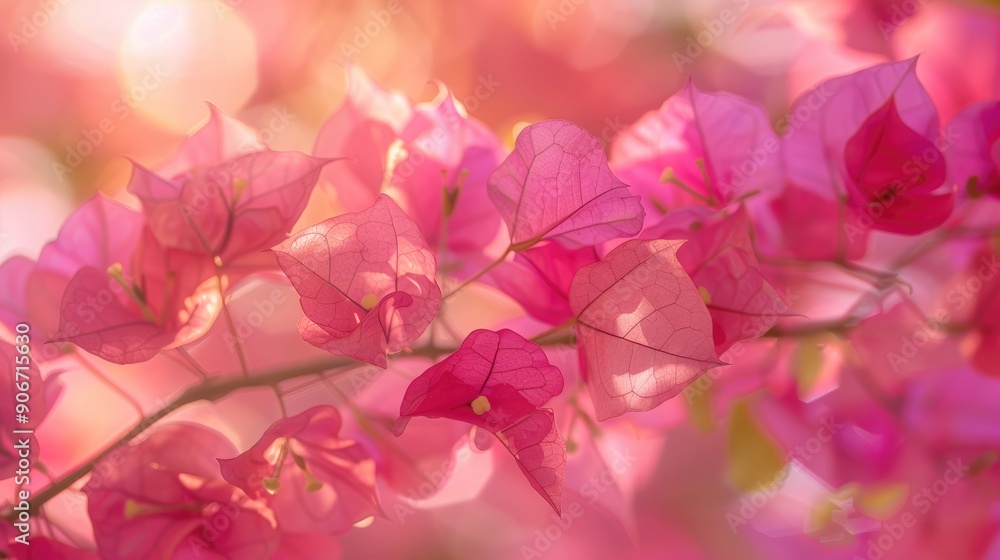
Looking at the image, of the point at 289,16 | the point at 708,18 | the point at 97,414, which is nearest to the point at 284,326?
the point at 97,414

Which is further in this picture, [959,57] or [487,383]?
[959,57]

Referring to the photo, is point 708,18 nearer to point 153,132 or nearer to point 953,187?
point 953,187

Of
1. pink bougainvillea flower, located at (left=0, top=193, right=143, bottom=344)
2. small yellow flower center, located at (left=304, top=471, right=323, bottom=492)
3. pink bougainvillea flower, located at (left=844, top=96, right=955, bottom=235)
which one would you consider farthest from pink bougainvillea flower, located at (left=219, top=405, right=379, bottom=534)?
pink bougainvillea flower, located at (left=844, top=96, right=955, bottom=235)

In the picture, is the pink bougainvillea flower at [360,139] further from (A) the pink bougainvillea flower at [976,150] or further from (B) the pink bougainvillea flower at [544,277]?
(A) the pink bougainvillea flower at [976,150]

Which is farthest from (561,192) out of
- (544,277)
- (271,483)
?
(271,483)

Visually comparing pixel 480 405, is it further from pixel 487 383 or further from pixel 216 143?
pixel 216 143

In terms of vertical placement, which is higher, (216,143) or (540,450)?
(216,143)

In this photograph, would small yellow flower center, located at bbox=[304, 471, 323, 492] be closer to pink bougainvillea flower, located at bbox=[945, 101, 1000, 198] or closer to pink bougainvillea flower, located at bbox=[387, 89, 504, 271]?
pink bougainvillea flower, located at bbox=[387, 89, 504, 271]
